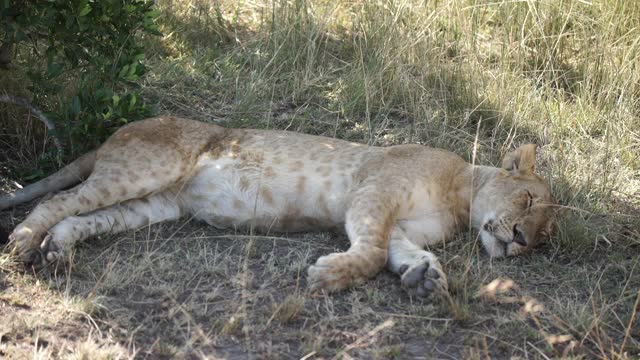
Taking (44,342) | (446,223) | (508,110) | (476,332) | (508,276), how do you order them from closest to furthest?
(44,342), (476,332), (508,276), (446,223), (508,110)

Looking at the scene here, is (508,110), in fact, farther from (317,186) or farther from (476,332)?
(476,332)

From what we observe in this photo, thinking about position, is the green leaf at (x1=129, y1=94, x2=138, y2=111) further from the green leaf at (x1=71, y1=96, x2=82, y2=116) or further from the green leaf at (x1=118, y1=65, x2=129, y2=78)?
the green leaf at (x1=71, y1=96, x2=82, y2=116)

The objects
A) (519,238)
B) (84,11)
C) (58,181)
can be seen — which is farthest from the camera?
(58,181)

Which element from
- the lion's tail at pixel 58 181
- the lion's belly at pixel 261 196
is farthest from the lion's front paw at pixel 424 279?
the lion's tail at pixel 58 181

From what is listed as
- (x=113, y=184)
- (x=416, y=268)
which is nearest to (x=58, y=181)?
(x=113, y=184)

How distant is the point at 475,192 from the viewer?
Answer: 4.96 metres

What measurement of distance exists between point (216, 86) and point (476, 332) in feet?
11.1

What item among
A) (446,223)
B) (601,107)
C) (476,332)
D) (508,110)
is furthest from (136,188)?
(601,107)

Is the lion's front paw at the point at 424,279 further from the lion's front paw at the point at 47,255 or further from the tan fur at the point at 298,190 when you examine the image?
the lion's front paw at the point at 47,255

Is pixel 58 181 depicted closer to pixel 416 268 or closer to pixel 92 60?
pixel 92 60

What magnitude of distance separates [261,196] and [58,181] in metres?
1.14

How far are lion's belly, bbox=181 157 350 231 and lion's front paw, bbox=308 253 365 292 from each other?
0.72m

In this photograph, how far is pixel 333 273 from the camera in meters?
4.16

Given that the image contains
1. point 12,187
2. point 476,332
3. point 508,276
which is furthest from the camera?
point 12,187
